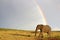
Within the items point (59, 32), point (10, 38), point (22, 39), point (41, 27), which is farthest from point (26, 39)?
point (59, 32)

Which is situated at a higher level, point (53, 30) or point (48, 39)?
point (53, 30)

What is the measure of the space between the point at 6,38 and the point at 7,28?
2.97 m

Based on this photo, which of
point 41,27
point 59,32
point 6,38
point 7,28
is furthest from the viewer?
point 7,28

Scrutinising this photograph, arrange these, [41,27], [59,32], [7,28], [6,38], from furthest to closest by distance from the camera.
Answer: [7,28] < [59,32] < [41,27] < [6,38]

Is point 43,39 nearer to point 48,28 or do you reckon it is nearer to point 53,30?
point 48,28

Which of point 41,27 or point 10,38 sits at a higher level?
point 41,27

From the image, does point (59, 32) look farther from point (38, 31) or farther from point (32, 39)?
point (32, 39)

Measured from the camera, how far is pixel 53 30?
9828mm

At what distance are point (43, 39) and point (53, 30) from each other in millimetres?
2405

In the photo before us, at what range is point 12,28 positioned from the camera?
1025 centimetres

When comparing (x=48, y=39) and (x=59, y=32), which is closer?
(x=48, y=39)

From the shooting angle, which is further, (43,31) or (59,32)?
(59,32)

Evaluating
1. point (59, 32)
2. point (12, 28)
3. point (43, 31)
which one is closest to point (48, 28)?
point (43, 31)

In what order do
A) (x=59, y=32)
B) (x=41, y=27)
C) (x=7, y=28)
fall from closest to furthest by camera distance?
(x=41, y=27), (x=59, y=32), (x=7, y=28)
